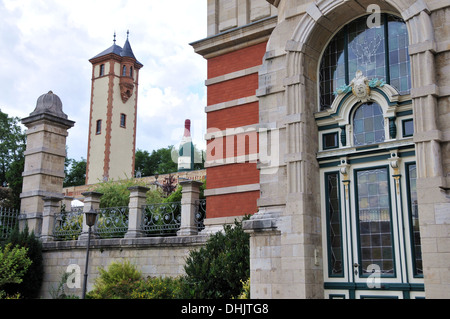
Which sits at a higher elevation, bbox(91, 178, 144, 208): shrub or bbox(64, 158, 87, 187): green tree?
bbox(64, 158, 87, 187): green tree

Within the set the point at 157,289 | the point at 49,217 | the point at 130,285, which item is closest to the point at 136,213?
the point at 130,285

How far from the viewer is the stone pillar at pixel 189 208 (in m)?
13.7

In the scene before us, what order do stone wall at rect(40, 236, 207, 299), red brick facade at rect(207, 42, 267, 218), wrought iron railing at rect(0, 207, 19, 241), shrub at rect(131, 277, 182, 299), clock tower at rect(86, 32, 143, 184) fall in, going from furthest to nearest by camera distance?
clock tower at rect(86, 32, 143, 184) < wrought iron railing at rect(0, 207, 19, 241) < red brick facade at rect(207, 42, 267, 218) < stone wall at rect(40, 236, 207, 299) < shrub at rect(131, 277, 182, 299)

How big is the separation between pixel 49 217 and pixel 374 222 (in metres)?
12.1

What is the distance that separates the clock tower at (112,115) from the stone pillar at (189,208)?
35.6 metres

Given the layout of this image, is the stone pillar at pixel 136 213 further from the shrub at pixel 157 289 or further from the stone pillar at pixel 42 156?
the stone pillar at pixel 42 156

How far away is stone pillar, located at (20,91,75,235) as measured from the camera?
17719mm

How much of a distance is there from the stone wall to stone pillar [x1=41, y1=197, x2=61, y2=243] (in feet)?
1.70

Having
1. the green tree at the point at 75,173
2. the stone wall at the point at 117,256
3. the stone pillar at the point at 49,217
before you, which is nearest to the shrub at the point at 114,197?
the stone pillar at the point at 49,217

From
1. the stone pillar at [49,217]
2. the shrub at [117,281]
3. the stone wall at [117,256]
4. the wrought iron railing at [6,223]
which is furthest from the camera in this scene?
the wrought iron railing at [6,223]

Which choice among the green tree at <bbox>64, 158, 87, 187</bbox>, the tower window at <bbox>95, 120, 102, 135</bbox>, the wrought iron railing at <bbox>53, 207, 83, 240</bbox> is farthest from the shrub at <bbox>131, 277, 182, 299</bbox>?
the green tree at <bbox>64, 158, 87, 187</bbox>

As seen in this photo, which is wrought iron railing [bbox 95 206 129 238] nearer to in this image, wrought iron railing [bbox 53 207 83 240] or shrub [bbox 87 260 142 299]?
wrought iron railing [bbox 53 207 83 240]

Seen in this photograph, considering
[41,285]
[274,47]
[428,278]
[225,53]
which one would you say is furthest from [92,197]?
[428,278]

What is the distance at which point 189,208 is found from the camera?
45.6 ft
